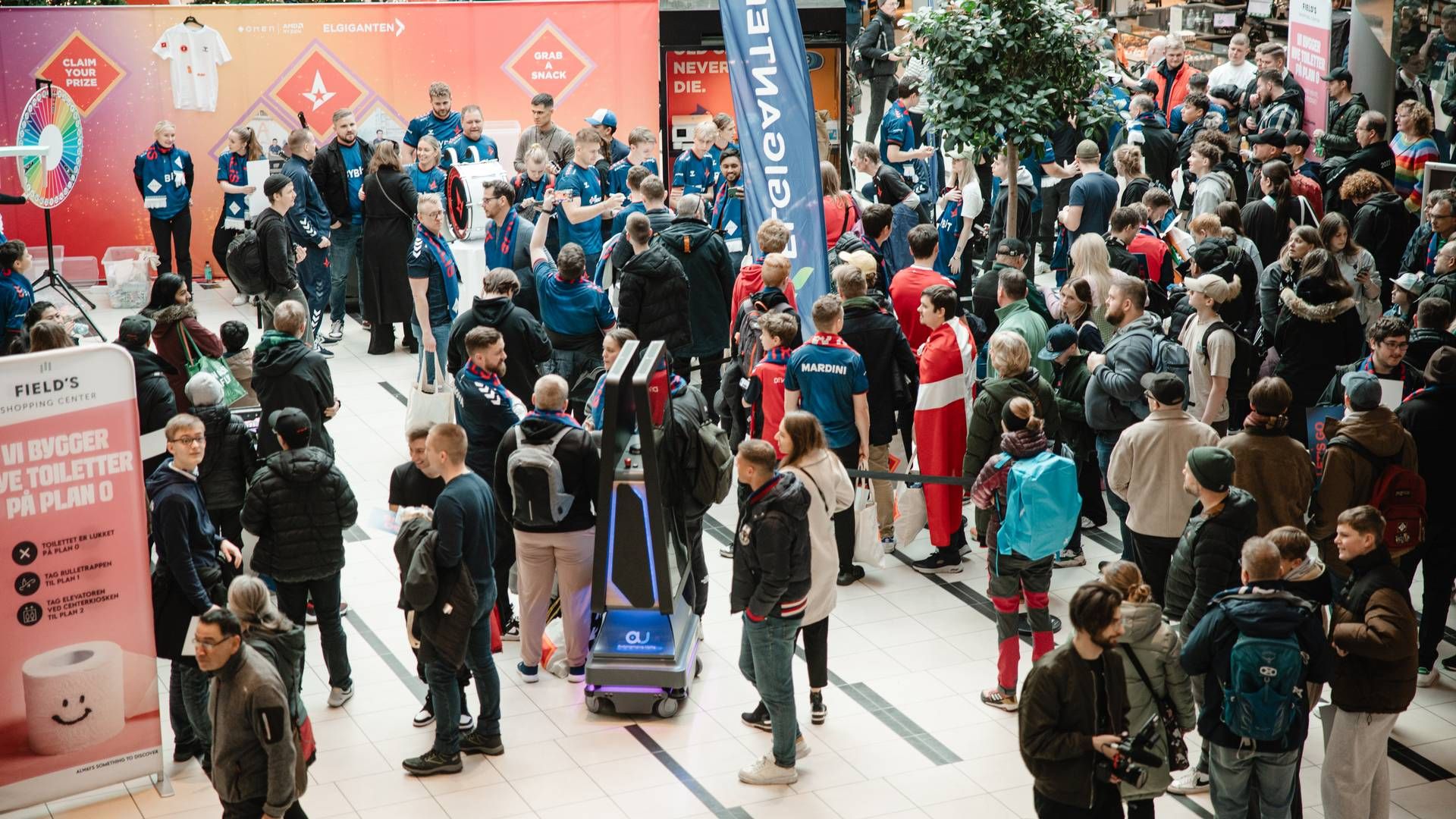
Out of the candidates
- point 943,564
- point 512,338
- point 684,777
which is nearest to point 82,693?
point 684,777

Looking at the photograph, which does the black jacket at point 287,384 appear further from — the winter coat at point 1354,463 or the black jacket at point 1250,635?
the winter coat at point 1354,463

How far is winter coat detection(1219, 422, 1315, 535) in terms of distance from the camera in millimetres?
6473

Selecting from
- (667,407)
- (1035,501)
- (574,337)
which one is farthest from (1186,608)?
(574,337)

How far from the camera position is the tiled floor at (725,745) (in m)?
6.25

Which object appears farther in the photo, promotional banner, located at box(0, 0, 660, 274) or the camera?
promotional banner, located at box(0, 0, 660, 274)

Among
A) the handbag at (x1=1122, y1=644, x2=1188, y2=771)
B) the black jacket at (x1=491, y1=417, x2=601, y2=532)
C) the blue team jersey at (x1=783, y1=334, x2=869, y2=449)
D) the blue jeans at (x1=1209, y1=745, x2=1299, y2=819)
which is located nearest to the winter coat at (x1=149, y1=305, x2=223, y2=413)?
the black jacket at (x1=491, y1=417, x2=601, y2=532)

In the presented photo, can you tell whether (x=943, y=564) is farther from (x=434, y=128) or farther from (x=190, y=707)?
(x=434, y=128)

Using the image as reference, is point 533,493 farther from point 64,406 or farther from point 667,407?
point 64,406

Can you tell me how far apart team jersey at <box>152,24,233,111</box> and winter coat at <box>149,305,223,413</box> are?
6420 mm

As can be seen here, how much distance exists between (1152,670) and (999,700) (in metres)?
1.82

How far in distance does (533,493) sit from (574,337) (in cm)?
239

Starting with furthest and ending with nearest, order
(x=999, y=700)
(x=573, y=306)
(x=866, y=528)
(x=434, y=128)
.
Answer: (x=434, y=128)
(x=573, y=306)
(x=866, y=528)
(x=999, y=700)

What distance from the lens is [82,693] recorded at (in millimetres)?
6133

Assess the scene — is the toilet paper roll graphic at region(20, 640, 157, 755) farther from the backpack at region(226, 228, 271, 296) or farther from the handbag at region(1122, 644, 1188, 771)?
the backpack at region(226, 228, 271, 296)
